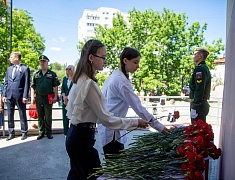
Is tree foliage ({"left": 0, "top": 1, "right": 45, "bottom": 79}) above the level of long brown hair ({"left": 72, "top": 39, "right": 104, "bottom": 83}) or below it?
above

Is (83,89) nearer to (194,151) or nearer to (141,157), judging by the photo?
(141,157)

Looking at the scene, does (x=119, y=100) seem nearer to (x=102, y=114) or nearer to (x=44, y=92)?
(x=102, y=114)

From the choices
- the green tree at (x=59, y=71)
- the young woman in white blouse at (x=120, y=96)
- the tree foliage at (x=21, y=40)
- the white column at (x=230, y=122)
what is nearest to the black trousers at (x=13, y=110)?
the young woman in white blouse at (x=120, y=96)

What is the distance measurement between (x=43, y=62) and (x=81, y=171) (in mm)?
3530

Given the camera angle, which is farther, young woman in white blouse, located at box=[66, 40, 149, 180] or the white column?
young woman in white blouse, located at box=[66, 40, 149, 180]

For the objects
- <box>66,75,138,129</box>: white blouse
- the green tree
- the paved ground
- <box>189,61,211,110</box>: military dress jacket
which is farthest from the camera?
the green tree

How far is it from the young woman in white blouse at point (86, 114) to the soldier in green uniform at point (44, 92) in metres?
3.34

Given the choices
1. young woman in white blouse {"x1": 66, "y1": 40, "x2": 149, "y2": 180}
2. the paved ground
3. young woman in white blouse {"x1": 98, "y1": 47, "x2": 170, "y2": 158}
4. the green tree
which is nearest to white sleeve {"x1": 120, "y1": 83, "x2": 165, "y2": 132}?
young woman in white blouse {"x1": 98, "y1": 47, "x2": 170, "y2": 158}

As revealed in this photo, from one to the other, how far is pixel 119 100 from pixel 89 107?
0.47 meters

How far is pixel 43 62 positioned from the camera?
4965mm

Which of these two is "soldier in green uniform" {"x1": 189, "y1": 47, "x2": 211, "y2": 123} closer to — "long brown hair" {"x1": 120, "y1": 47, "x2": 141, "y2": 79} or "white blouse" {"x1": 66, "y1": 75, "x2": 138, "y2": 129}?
"long brown hair" {"x1": 120, "y1": 47, "x2": 141, "y2": 79}

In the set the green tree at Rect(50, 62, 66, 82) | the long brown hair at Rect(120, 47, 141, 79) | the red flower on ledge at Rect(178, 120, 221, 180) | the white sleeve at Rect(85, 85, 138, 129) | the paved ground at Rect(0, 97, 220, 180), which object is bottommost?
the paved ground at Rect(0, 97, 220, 180)

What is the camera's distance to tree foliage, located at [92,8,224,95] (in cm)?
2714

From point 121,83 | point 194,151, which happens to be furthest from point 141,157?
point 121,83
